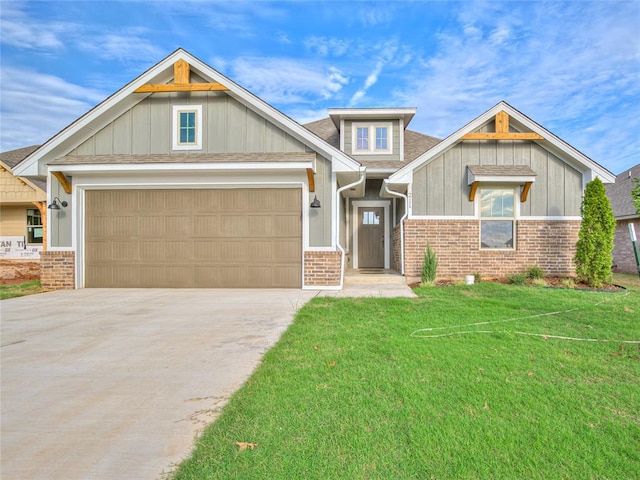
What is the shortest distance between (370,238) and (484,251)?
403cm

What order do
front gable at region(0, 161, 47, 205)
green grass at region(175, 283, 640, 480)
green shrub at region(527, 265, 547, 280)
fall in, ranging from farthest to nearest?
front gable at region(0, 161, 47, 205), green shrub at region(527, 265, 547, 280), green grass at region(175, 283, 640, 480)

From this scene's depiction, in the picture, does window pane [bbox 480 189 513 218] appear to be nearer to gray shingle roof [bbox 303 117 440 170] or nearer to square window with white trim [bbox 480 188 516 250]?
square window with white trim [bbox 480 188 516 250]

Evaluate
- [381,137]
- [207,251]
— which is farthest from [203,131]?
[381,137]

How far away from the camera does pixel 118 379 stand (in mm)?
3416

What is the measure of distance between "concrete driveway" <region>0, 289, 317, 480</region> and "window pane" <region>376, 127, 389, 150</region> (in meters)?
7.59

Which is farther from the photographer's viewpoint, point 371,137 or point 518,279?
point 371,137

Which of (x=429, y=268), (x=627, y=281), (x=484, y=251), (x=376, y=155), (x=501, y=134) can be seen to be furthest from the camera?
(x=376, y=155)

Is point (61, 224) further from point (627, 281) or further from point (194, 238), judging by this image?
point (627, 281)

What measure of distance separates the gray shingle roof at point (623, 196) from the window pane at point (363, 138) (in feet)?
33.2

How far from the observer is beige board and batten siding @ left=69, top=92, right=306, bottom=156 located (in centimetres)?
905

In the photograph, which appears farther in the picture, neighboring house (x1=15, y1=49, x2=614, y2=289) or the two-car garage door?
the two-car garage door

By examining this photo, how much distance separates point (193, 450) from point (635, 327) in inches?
228

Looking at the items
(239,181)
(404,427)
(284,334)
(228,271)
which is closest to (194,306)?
(228,271)

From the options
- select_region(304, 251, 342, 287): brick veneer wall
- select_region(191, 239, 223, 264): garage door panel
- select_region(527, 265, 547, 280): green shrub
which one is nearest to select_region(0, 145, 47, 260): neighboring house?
select_region(191, 239, 223, 264): garage door panel
